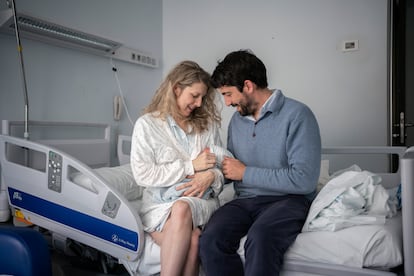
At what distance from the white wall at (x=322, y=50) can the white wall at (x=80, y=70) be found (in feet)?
2.24

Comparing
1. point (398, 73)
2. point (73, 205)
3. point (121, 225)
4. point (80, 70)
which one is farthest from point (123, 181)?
point (398, 73)

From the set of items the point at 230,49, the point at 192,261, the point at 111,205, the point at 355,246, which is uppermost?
the point at 230,49

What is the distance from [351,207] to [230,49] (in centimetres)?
235

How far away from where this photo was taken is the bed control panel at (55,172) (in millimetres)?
1454

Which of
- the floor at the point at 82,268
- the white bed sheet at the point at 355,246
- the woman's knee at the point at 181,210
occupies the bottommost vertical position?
the floor at the point at 82,268

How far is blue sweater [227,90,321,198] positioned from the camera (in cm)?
138

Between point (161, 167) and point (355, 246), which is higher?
point (161, 167)

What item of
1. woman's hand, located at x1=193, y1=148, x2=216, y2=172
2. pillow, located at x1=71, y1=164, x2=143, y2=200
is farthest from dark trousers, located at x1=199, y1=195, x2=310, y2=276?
pillow, located at x1=71, y1=164, x2=143, y2=200

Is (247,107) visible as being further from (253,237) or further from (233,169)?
(253,237)

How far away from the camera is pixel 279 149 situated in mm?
1488

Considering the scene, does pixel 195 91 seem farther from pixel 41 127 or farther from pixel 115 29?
pixel 115 29

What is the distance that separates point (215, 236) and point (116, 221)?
41 cm

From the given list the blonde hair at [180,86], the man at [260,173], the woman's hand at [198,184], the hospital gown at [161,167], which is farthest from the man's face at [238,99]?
the woman's hand at [198,184]

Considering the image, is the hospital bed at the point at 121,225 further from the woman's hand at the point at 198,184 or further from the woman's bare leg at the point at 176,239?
the woman's hand at the point at 198,184
